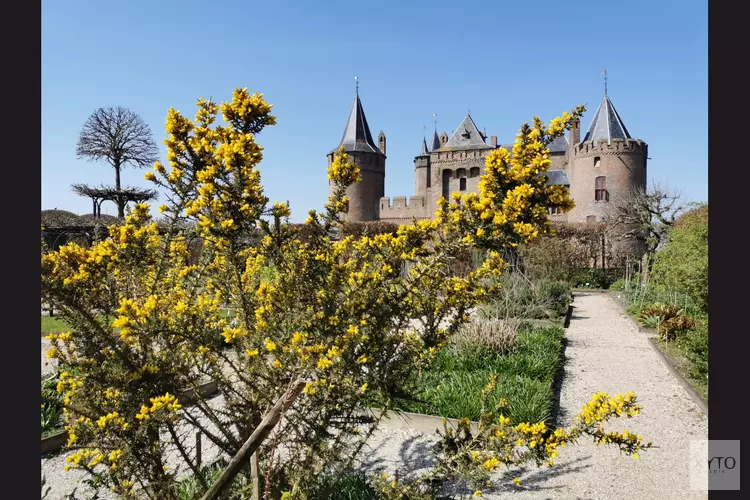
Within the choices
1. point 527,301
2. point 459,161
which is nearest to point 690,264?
point 527,301

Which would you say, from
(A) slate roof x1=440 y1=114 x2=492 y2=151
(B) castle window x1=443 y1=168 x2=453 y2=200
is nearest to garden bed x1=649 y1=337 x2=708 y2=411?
(B) castle window x1=443 y1=168 x2=453 y2=200

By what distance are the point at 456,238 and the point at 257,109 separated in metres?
1.15

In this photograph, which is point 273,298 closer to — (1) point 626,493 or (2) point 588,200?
(1) point 626,493

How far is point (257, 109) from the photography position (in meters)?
2.02

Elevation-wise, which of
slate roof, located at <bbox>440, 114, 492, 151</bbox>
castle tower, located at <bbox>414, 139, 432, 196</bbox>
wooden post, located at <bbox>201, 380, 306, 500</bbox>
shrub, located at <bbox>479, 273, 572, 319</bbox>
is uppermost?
slate roof, located at <bbox>440, 114, 492, 151</bbox>

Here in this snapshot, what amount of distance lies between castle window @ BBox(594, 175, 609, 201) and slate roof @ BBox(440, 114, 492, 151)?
8237mm

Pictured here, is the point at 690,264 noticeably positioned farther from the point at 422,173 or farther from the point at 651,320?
the point at 422,173

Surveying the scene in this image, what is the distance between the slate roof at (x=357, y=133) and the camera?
34594 mm

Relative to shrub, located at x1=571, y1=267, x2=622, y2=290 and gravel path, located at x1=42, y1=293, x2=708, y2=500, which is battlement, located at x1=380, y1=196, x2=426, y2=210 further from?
gravel path, located at x1=42, y1=293, x2=708, y2=500

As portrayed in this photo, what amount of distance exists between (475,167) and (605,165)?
8.82 metres

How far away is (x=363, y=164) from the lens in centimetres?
3497

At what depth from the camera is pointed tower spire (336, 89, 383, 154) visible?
34.6 meters
